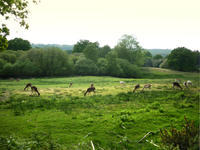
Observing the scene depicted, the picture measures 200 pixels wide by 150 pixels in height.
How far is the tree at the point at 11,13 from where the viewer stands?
324 inches

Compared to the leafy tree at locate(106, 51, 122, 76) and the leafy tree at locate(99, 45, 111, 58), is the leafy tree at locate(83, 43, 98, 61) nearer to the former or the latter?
the leafy tree at locate(106, 51, 122, 76)

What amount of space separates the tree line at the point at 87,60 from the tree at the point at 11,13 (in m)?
5.07

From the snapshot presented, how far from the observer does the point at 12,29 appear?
28.8 ft

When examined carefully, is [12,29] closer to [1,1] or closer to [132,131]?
[1,1]

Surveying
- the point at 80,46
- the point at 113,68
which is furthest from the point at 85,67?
the point at 80,46

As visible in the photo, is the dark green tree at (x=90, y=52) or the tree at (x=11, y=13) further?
the dark green tree at (x=90, y=52)

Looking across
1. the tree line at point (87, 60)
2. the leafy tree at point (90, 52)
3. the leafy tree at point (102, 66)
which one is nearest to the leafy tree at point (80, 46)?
the tree line at point (87, 60)

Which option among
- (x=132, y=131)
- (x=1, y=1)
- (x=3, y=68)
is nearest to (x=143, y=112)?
(x=132, y=131)

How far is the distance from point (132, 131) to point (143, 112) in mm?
2561

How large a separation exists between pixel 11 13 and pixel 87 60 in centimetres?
3577

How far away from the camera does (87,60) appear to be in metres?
44.5

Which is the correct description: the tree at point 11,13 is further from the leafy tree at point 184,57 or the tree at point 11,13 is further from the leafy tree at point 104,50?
the leafy tree at point 104,50

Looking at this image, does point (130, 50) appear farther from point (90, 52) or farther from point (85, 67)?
point (85, 67)

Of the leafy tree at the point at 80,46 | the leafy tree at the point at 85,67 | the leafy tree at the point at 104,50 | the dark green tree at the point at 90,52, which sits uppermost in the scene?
the leafy tree at the point at 80,46
